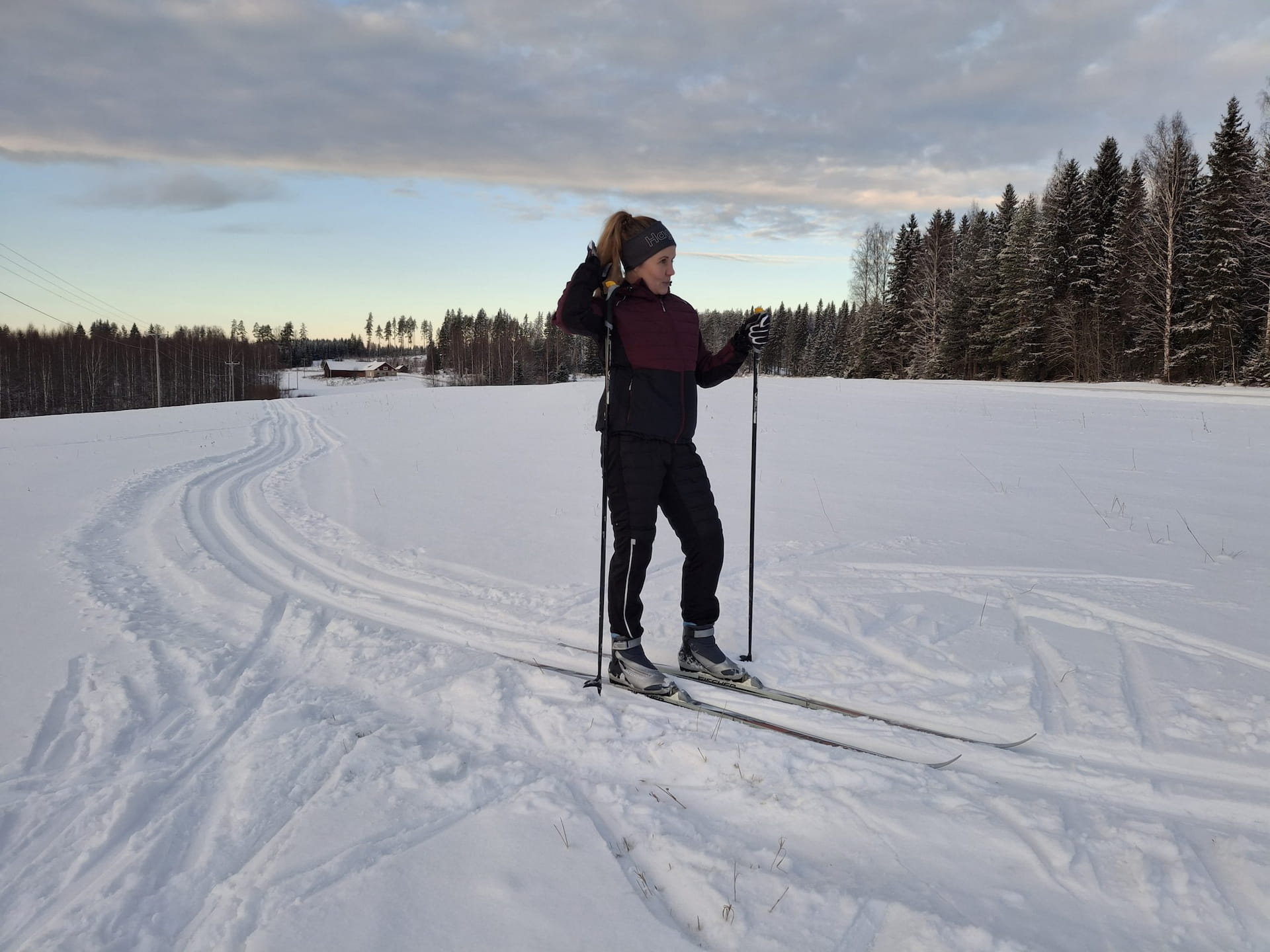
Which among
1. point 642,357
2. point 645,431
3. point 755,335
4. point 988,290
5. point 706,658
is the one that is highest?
point 988,290

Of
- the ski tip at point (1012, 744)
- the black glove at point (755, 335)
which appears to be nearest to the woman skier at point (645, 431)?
the black glove at point (755, 335)

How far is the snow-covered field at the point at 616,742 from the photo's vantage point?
189 cm

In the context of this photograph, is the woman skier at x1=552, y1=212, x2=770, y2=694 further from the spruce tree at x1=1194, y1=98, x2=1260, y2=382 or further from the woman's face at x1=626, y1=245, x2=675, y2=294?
the spruce tree at x1=1194, y1=98, x2=1260, y2=382

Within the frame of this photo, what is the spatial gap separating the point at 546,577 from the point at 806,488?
4.13 metres

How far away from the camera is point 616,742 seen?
2.78 m

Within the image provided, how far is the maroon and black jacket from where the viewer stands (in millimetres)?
3289

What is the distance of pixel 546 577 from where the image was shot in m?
5.15

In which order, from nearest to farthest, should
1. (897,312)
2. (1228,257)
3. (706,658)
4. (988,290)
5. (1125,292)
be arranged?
(706,658) < (1228,257) < (1125,292) < (988,290) < (897,312)

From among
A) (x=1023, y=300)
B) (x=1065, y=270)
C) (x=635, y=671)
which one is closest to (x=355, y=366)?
(x=1023, y=300)

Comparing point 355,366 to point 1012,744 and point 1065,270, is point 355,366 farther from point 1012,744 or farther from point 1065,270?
point 1012,744

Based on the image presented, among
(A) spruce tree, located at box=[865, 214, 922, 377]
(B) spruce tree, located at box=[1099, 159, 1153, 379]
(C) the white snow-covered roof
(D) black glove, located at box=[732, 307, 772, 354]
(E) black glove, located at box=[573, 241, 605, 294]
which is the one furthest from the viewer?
Answer: (C) the white snow-covered roof

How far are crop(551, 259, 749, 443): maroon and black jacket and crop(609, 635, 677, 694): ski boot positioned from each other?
1.06m

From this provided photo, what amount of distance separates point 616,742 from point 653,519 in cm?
108

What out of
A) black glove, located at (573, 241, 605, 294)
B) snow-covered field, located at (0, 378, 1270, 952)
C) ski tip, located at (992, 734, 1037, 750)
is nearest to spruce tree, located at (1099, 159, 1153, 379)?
snow-covered field, located at (0, 378, 1270, 952)
